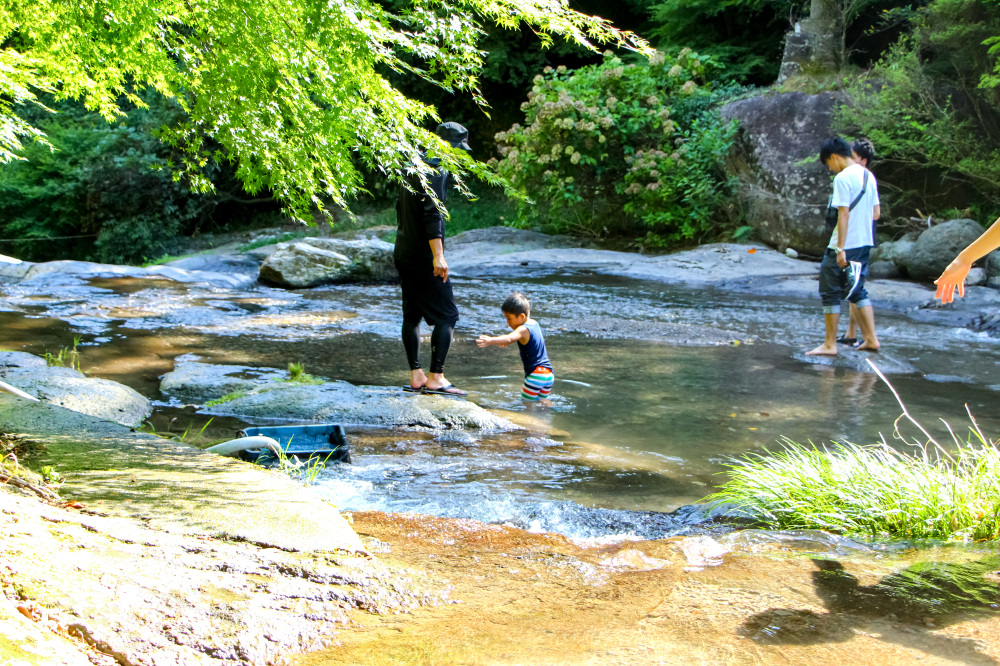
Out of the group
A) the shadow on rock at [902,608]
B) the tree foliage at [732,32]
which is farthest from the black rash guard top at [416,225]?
the tree foliage at [732,32]

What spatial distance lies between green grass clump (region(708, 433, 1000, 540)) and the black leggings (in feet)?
9.14

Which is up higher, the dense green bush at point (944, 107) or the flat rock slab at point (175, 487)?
the dense green bush at point (944, 107)

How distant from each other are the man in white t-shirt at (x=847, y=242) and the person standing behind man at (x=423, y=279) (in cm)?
371

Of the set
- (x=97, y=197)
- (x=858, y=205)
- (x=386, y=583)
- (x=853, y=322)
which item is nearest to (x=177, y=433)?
(x=386, y=583)

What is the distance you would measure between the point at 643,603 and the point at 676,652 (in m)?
0.38

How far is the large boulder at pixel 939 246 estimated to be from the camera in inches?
444

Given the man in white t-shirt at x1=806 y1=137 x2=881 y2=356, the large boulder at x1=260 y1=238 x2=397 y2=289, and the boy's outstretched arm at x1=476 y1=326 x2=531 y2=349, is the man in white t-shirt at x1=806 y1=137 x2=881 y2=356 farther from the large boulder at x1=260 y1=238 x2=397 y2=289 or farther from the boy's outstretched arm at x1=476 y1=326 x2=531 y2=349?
the large boulder at x1=260 y1=238 x2=397 y2=289

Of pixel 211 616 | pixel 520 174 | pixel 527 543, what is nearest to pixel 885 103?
pixel 520 174

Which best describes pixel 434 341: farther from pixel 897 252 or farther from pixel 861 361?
pixel 897 252

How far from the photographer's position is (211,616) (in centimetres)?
215

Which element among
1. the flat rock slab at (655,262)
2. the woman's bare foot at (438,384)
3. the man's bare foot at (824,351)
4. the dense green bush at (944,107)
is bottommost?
the woman's bare foot at (438,384)

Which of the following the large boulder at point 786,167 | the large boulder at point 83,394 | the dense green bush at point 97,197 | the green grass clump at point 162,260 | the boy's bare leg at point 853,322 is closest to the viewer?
the large boulder at point 83,394

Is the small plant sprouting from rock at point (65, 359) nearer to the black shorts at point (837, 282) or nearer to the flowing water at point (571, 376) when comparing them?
the flowing water at point (571, 376)

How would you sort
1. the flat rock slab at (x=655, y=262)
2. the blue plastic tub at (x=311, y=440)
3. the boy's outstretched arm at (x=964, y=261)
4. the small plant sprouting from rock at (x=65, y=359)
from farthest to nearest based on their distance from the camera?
the flat rock slab at (x=655, y=262) → the small plant sprouting from rock at (x=65, y=359) → the blue plastic tub at (x=311, y=440) → the boy's outstretched arm at (x=964, y=261)
